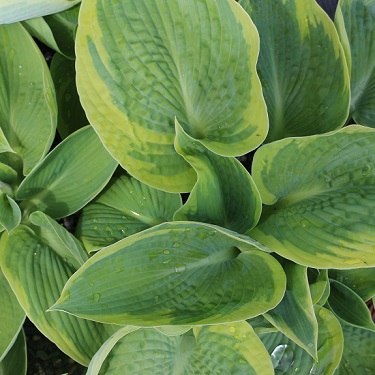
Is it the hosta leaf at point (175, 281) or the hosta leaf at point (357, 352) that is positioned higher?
the hosta leaf at point (175, 281)

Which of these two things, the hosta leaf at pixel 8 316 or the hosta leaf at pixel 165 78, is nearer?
the hosta leaf at pixel 165 78

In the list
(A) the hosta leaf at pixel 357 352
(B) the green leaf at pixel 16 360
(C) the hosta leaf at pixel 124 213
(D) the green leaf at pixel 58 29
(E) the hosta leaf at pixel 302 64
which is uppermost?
(D) the green leaf at pixel 58 29

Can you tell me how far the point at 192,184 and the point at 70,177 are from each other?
0.65 ft

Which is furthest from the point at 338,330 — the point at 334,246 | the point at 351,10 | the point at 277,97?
the point at 351,10

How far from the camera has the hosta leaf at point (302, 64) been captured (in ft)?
2.16

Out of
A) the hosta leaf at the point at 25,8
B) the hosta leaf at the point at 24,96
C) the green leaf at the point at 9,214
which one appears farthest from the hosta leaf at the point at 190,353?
the hosta leaf at the point at 25,8

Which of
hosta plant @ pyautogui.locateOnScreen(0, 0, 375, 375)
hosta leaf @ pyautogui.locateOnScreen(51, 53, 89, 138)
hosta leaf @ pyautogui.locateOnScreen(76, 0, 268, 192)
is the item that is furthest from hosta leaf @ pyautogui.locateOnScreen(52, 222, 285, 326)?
hosta leaf @ pyautogui.locateOnScreen(51, 53, 89, 138)

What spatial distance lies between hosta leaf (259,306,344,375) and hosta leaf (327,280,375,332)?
0.05 m

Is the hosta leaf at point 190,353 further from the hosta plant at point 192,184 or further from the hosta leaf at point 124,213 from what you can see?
the hosta leaf at point 124,213

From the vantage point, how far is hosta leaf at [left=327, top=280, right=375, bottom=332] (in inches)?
29.3

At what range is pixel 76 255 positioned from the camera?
0.66 meters

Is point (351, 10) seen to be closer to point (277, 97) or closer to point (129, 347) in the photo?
point (277, 97)

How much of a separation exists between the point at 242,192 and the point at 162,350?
0.27m

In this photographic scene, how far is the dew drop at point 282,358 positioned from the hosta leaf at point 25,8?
1.99ft
